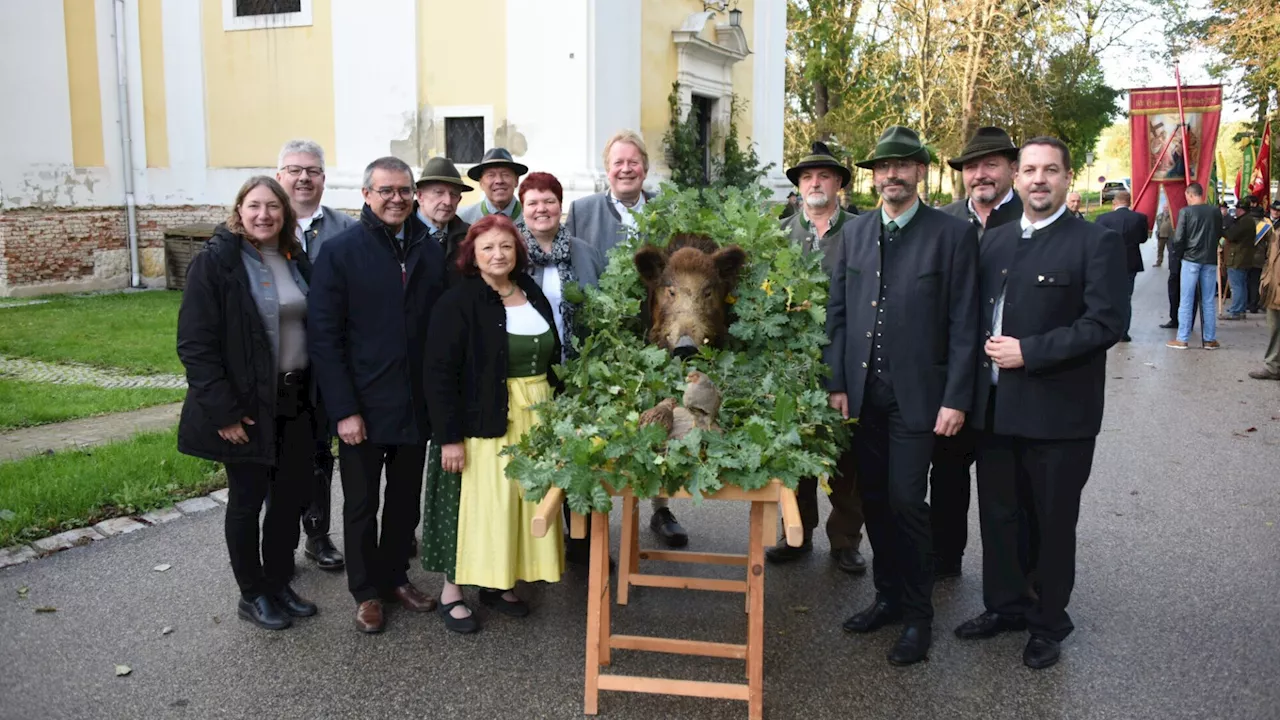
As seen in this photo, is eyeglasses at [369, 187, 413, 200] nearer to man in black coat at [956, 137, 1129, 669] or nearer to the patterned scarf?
the patterned scarf

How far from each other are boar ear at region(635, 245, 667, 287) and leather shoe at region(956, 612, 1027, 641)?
→ 220 centimetres

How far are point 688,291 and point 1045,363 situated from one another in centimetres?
155

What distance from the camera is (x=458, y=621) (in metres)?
4.76

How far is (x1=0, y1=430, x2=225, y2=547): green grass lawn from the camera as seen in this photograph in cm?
600

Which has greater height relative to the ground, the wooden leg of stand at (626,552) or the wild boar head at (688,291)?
the wild boar head at (688,291)

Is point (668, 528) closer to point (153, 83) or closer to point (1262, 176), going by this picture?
point (153, 83)

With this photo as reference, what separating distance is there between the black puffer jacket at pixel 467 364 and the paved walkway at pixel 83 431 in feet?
14.8

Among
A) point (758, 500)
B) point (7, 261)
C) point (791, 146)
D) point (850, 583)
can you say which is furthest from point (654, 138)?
point (791, 146)

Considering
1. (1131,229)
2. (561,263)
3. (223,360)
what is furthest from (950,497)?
(1131,229)

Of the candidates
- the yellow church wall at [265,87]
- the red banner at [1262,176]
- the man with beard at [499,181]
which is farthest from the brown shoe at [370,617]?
the red banner at [1262,176]

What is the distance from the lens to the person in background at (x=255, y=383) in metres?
4.46

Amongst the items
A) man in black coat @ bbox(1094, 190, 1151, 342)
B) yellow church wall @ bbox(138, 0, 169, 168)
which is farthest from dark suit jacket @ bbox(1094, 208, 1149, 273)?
yellow church wall @ bbox(138, 0, 169, 168)

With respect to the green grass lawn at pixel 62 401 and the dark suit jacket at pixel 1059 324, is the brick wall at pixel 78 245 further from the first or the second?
the dark suit jacket at pixel 1059 324

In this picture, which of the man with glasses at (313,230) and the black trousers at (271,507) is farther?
the man with glasses at (313,230)
